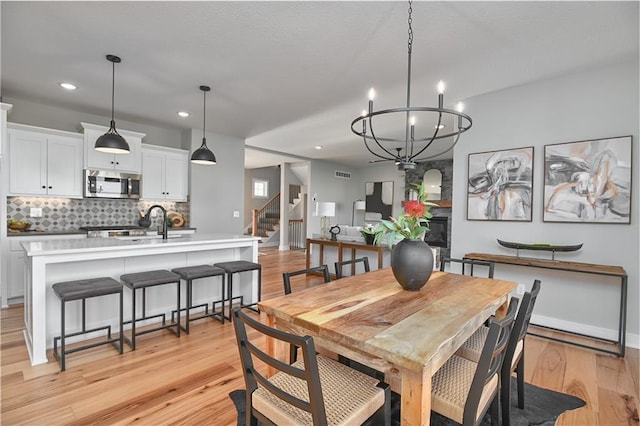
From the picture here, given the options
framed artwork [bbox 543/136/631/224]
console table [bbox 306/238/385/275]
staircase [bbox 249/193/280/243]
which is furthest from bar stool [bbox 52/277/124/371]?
staircase [bbox 249/193/280/243]

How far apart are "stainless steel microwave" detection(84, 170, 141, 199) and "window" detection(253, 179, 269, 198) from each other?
22.5ft

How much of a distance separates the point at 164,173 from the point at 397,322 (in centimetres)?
516

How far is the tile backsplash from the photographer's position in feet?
14.5

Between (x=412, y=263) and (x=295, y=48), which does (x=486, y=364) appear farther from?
(x=295, y=48)

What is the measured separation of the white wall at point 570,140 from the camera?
9.75ft

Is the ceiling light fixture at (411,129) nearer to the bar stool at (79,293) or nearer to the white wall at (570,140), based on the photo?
the white wall at (570,140)

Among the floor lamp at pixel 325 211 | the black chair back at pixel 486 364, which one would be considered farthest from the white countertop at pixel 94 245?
the floor lamp at pixel 325 211

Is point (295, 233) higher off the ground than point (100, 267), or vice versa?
point (100, 267)

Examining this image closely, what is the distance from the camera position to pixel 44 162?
4285mm

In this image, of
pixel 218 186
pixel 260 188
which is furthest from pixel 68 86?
pixel 260 188

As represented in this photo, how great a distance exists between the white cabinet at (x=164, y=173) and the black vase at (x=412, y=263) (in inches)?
188

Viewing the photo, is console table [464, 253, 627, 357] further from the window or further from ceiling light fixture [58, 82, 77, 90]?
the window

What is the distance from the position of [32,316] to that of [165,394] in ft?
4.42

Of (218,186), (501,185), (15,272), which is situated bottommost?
(15,272)
